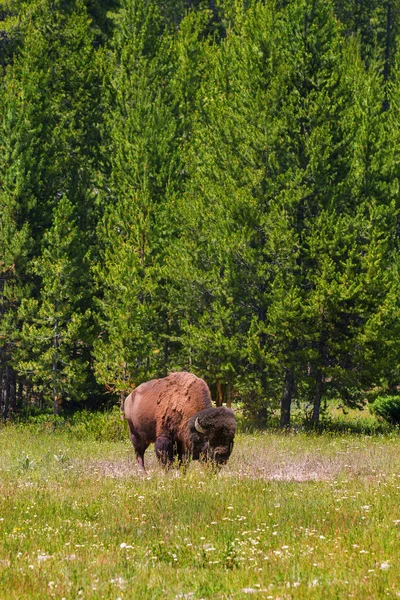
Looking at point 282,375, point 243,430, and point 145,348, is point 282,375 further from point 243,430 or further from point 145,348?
point 145,348

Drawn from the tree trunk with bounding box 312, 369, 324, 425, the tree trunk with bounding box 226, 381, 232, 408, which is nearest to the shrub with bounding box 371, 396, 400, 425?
the tree trunk with bounding box 312, 369, 324, 425

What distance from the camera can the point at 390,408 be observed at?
28.5 m

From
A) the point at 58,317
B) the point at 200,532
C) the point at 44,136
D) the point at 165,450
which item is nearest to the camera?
the point at 200,532

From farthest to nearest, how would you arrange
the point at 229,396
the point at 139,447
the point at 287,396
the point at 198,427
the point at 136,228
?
1. the point at 136,228
2. the point at 287,396
3. the point at 229,396
4. the point at 139,447
5. the point at 198,427

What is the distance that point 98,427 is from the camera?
25562mm

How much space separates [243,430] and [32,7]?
25.1 m

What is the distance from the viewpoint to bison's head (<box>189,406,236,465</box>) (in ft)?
44.5

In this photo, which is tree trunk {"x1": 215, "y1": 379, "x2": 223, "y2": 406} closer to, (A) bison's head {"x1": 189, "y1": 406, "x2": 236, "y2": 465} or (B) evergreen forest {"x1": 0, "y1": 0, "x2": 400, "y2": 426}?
(B) evergreen forest {"x1": 0, "y1": 0, "x2": 400, "y2": 426}

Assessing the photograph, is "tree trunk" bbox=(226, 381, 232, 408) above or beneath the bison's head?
beneath

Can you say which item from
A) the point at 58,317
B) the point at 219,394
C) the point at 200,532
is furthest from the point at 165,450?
the point at 58,317

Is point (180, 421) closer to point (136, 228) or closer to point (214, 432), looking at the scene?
point (214, 432)

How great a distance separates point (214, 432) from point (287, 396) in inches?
569

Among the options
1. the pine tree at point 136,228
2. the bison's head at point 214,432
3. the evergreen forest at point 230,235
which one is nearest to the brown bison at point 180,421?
the bison's head at point 214,432

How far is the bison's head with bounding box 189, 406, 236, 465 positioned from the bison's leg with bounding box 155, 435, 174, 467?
108 centimetres
